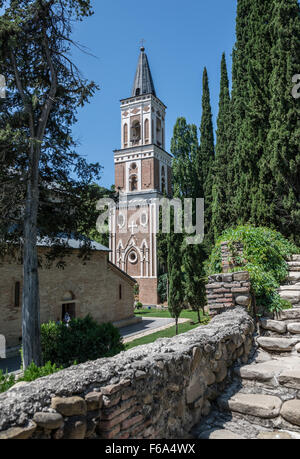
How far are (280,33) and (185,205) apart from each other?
564 inches

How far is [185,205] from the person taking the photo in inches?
943

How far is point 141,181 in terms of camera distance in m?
30.2

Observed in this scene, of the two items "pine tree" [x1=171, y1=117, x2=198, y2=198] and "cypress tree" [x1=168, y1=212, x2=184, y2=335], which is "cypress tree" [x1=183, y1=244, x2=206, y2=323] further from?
"pine tree" [x1=171, y1=117, x2=198, y2=198]

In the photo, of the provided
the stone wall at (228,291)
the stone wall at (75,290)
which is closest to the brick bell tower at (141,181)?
the stone wall at (75,290)

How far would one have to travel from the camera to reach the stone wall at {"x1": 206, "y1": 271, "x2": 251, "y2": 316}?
4.44m

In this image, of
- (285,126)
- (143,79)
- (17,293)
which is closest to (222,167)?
(285,126)

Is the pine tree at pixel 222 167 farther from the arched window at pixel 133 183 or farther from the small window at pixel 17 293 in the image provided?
the arched window at pixel 133 183

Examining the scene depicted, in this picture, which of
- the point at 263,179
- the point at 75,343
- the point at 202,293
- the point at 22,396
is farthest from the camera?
the point at 202,293

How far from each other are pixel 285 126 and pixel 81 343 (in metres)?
9.26

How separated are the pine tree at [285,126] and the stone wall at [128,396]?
339 inches

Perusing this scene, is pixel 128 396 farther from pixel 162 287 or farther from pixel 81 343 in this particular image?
pixel 162 287

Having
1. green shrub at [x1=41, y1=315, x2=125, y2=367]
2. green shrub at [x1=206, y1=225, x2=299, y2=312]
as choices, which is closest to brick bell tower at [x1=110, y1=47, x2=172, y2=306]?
green shrub at [x1=41, y1=315, x2=125, y2=367]
